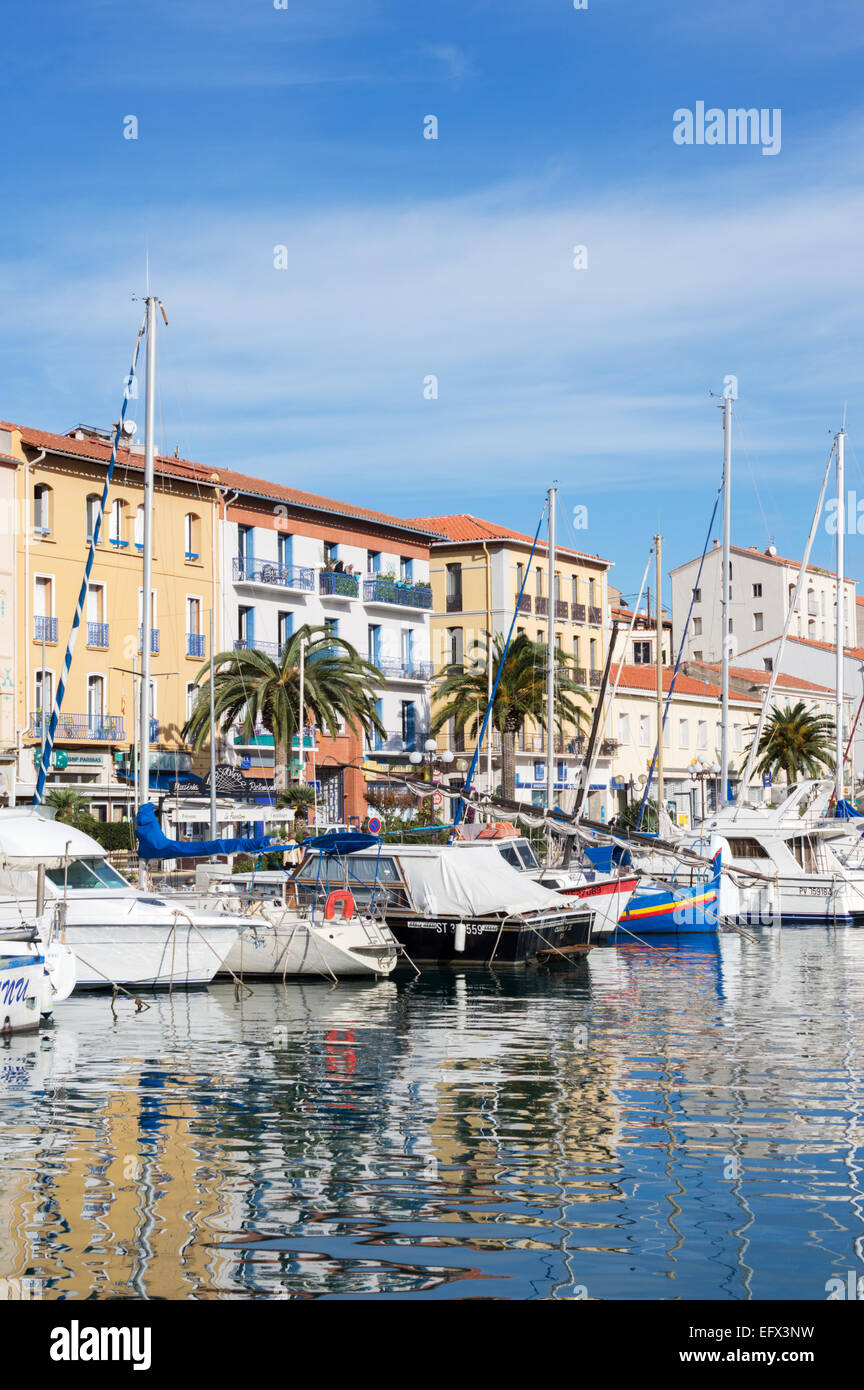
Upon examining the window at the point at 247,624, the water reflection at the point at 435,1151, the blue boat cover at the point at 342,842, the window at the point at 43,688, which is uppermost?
the window at the point at 247,624

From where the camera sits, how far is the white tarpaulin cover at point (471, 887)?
32031 millimetres

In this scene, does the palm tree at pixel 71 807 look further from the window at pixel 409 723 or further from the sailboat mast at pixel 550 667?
the window at pixel 409 723

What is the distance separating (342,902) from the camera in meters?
30.6

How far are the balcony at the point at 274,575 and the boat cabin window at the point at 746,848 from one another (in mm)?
22198

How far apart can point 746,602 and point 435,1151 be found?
295ft

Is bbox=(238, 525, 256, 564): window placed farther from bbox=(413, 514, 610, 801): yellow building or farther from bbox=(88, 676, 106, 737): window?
bbox=(413, 514, 610, 801): yellow building

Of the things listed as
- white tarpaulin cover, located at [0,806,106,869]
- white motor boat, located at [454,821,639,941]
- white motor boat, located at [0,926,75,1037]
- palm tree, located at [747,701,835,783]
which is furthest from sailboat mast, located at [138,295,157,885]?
palm tree, located at [747,701,835,783]

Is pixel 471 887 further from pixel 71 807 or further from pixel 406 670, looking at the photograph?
pixel 406 670

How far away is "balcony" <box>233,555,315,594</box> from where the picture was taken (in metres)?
60.4

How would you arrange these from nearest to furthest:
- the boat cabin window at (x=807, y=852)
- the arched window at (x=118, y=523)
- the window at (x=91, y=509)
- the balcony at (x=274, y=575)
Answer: the boat cabin window at (x=807, y=852)
the window at (x=91, y=509)
the arched window at (x=118, y=523)
the balcony at (x=274, y=575)

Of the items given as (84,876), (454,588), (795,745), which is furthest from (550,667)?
(795,745)

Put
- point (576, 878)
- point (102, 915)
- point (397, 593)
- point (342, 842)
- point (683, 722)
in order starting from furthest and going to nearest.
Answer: point (683, 722) < point (397, 593) < point (576, 878) < point (342, 842) < point (102, 915)

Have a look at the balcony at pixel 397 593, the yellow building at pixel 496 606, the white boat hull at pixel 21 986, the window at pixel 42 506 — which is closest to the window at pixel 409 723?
the yellow building at pixel 496 606
